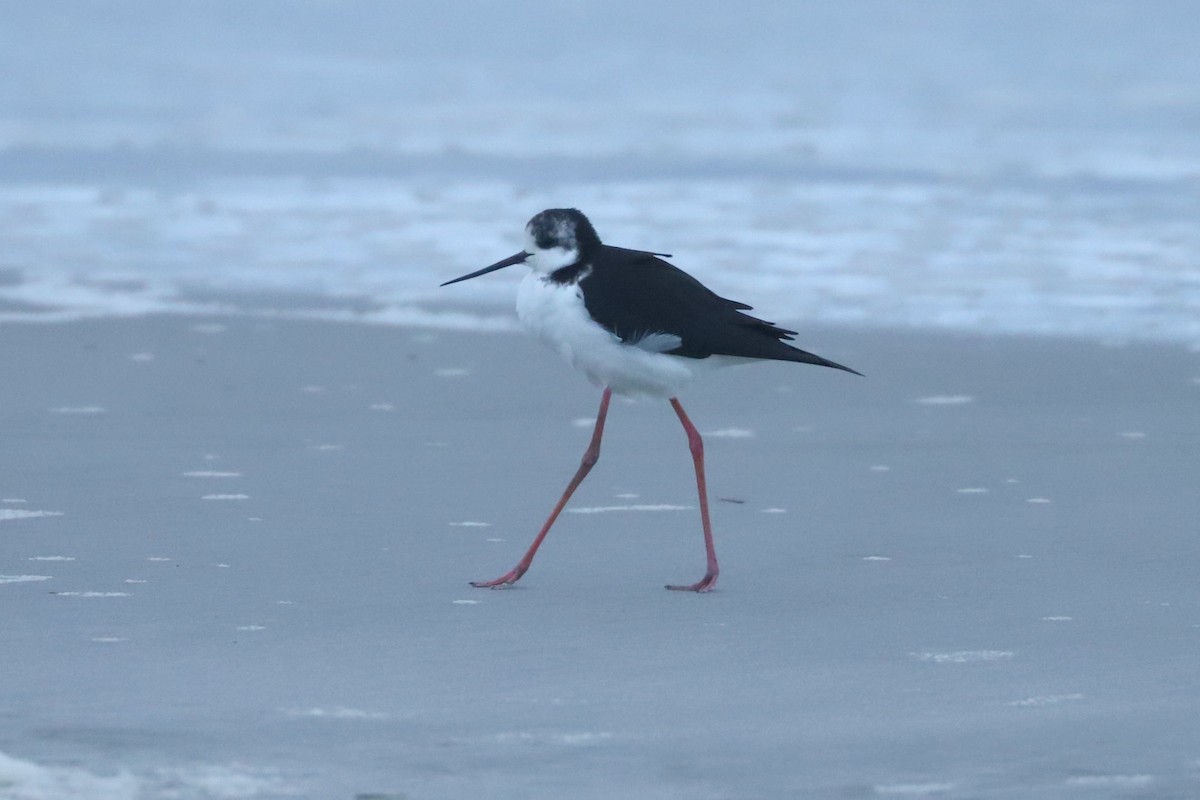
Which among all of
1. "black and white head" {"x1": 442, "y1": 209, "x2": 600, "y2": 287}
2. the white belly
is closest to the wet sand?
the white belly

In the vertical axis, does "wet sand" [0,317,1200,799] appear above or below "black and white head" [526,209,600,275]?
below

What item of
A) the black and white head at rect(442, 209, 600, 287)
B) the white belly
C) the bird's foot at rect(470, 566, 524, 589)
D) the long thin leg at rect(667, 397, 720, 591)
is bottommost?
the bird's foot at rect(470, 566, 524, 589)

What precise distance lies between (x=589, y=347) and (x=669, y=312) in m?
0.20

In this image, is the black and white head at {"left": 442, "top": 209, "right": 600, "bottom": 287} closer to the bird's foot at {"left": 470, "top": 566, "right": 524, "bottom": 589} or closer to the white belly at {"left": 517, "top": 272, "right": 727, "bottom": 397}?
the white belly at {"left": 517, "top": 272, "right": 727, "bottom": 397}

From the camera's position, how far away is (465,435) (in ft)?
21.8

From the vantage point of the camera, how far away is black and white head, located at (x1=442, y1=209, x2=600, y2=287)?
4832mm

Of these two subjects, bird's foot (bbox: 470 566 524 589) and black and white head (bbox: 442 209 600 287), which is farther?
black and white head (bbox: 442 209 600 287)

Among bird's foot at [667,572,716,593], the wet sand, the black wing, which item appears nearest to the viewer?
the wet sand

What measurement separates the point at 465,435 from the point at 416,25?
32.9 m

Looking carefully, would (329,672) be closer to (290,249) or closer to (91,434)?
(91,434)

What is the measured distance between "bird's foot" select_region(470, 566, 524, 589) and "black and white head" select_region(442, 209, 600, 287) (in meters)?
0.72

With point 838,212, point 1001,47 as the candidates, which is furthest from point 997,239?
point 1001,47

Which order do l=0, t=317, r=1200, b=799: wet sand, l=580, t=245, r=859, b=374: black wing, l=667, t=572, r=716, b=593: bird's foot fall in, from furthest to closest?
l=580, t=245, r=859, b=374: black wing < l=667, t=572, r=716, b=593: bird's foot < l=0, t=317, r=1200, b=799: wet sand

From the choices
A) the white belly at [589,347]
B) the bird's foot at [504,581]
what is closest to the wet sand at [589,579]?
the bird's foot at [504,581]
